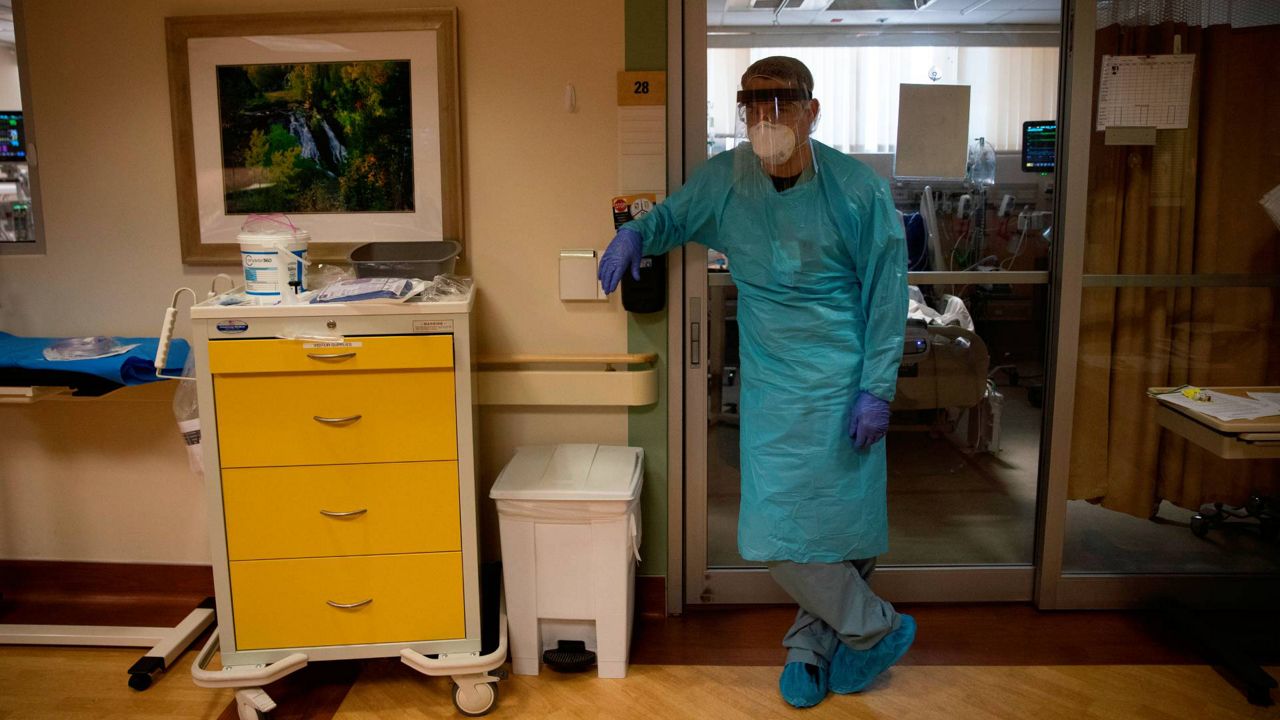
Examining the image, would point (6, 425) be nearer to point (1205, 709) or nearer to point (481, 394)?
point (481, 394)

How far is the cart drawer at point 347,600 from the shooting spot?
7.20ft

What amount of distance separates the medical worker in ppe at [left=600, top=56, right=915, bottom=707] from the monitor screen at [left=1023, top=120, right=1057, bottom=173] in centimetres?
61

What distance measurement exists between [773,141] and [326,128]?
1259 millimetres

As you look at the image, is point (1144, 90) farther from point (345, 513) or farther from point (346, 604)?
point (346, 604)

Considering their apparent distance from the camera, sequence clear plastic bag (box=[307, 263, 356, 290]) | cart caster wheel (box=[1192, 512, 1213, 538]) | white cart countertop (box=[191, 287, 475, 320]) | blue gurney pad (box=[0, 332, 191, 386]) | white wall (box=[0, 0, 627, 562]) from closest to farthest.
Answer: white cart countertop (box=[191, 287, 475, 320]) < blue gurney pad (box=[0, 332, 191, 386]) < clear plastic bag (box=[307, 263, 356, 290]) < white wall (box=[0, 0, 627, 562]) < cart caster wheel (box=[1192, 512, 1213, 538])

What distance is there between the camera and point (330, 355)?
2.09 m

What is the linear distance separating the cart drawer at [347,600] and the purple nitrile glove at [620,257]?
30.9 inches

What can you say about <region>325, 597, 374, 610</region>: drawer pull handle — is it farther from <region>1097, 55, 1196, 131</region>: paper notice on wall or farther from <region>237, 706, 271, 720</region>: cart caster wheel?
<region>1097, 55, 1196, 131</region>: paper notice on wall

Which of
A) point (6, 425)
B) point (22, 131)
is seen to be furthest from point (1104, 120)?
point (6, 425)

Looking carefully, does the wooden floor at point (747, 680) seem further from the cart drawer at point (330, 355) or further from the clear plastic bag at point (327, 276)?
the clear plastic bag at point (327, 276)

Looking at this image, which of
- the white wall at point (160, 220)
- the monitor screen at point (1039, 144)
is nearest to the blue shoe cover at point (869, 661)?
the white wall at point (160, 220)

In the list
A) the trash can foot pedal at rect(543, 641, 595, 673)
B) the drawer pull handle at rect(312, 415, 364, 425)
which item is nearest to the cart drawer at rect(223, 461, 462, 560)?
the drawer pull handle at rect(312, 415, 364, 425)

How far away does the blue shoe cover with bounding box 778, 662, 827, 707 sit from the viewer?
→ 225 cm

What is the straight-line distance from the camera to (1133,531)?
2738 millimetres
